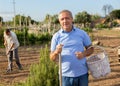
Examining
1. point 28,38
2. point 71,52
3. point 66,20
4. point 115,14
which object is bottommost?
point 28,38

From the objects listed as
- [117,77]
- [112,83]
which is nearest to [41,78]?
[112,83]

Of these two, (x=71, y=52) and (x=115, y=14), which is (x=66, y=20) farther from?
(x=115, y=14)

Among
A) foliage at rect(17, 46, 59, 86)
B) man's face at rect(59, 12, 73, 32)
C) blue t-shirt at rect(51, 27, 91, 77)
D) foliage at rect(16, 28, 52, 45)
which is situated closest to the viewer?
man's face at rect(59, 12, 73, 32)

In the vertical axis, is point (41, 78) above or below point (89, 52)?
below

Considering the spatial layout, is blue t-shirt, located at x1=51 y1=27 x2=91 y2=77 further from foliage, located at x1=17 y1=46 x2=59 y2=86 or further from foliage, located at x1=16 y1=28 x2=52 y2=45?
foliage, located at x1=16 y1=28 x2=52 y2=45

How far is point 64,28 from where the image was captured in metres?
3.74

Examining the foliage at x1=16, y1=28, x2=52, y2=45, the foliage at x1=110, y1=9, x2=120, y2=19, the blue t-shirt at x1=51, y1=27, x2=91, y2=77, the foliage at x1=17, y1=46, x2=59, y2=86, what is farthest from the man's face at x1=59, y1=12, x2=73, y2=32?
the foliage at x1=110, y1=9, x2=120, y2=19

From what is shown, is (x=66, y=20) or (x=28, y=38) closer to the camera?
(x=66, y=20)

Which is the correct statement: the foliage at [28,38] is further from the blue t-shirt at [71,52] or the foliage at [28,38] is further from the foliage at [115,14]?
the foliage at [115,14]

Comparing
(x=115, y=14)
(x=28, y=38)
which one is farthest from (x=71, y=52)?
(x=115, y=14)

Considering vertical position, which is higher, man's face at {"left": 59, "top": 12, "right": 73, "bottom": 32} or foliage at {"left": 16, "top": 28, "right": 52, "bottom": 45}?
man's face at {"left": 59, "top": 12, "right": 73, "bottom": 32}

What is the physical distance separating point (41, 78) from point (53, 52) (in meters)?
1.36

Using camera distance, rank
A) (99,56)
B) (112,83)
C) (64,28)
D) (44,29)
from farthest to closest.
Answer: (44,29), (112,83), (99,56), (64,28)

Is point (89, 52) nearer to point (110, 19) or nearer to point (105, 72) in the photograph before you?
point (105, 72)
